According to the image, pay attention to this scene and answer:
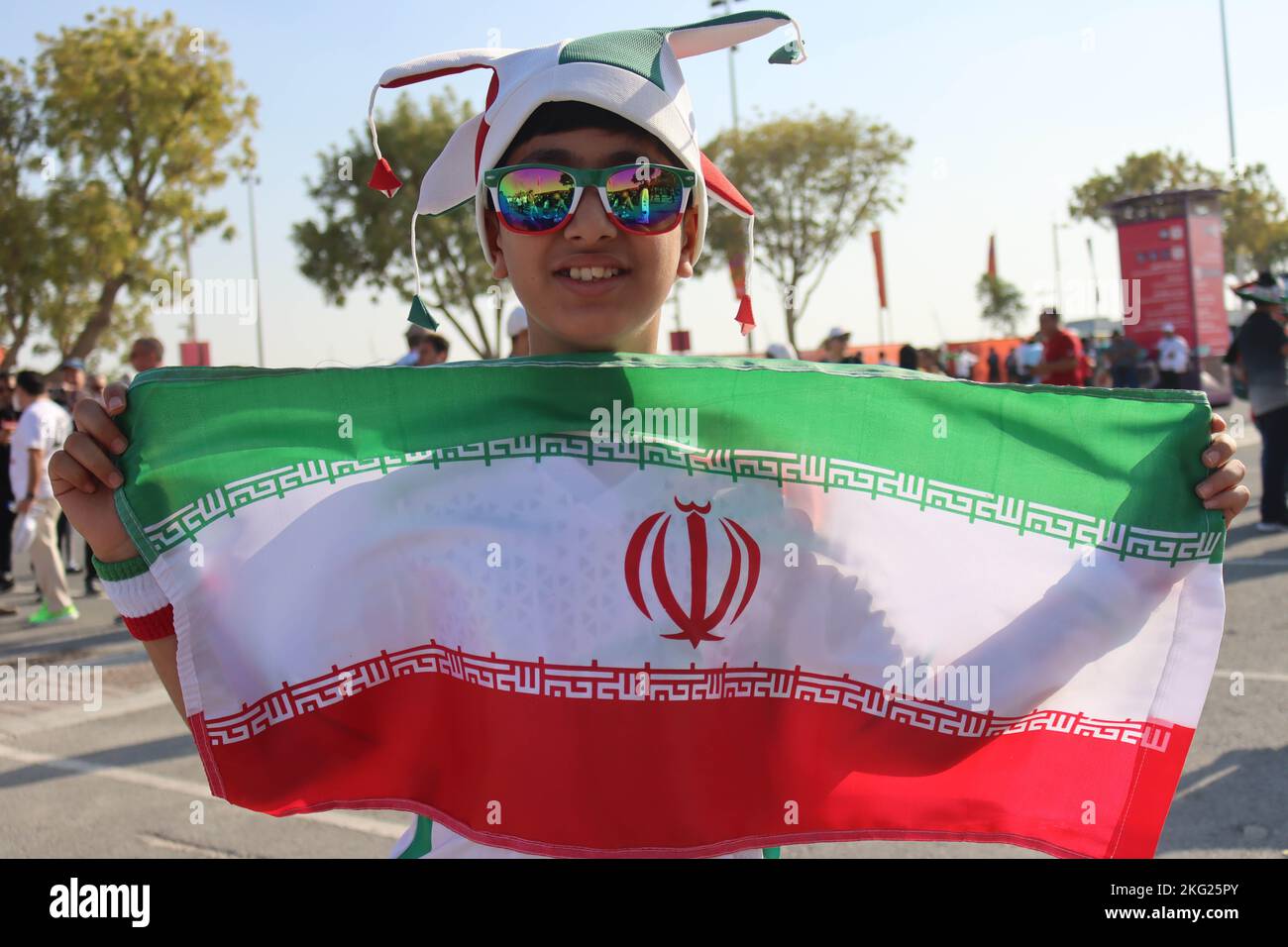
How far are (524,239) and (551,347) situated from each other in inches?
7.7

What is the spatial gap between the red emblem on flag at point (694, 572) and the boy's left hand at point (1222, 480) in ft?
2.68

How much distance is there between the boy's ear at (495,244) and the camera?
76.0 inches

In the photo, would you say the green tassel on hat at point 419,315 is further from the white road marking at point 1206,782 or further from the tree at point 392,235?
the tree at point 392,235

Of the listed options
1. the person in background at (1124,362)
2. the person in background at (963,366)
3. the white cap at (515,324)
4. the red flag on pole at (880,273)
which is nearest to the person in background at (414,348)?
the white cap at (515,324)

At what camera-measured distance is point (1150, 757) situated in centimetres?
191

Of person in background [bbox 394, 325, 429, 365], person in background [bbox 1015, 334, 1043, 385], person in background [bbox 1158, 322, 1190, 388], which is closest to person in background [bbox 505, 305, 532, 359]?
person in background [bbox 394, 325, 429, 365]

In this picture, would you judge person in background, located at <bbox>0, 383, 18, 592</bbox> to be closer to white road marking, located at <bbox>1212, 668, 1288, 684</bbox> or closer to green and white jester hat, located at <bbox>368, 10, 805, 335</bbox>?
white road marking, located at <bbox>1212, 668, 1288, 684</bbox>

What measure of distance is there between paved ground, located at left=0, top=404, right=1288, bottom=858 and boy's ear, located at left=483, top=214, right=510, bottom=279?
2.92 m

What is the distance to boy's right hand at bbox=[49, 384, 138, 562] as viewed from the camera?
1.72 meters

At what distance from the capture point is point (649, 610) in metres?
1.68

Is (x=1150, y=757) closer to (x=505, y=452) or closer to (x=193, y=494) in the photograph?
(x=505, y=452)
